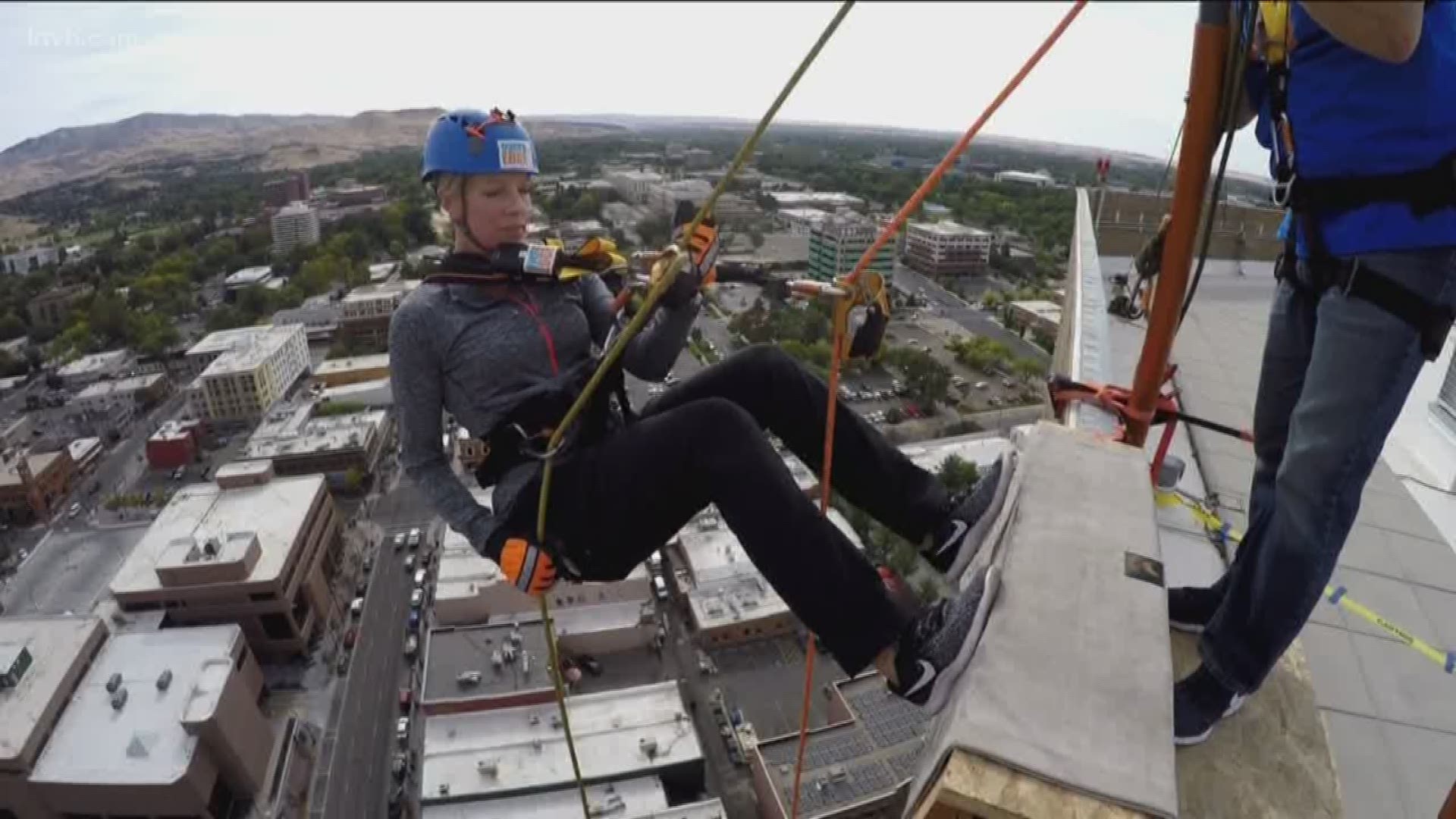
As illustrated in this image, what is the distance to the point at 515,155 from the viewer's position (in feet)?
7.70

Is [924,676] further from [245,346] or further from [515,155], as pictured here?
[245,346]

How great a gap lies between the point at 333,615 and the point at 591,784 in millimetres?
6546

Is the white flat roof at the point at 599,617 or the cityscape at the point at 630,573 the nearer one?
the cityscape at the point at 630,573

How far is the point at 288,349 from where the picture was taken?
21.5 metres

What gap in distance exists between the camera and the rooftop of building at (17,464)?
1473 centimetres

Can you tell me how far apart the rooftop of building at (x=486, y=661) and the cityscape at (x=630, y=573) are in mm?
65

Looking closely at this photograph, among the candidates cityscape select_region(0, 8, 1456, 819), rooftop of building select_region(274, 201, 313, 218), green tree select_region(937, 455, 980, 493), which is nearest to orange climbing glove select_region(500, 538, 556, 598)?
cityscape select_region(0, 8, 1456, 819)

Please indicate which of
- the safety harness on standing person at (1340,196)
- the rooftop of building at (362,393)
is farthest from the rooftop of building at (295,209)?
the safety harness on standing person at (1340,196)

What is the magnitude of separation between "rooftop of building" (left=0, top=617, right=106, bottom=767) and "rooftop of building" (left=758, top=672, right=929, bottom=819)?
8.26 meters

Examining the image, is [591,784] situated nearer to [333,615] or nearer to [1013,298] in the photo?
[333,615]

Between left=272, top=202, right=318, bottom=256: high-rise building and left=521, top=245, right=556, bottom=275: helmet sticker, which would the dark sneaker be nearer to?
left=521, top=245, right=556, bottom=275: helmet sticker

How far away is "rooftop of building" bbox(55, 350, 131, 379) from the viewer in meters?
21.1

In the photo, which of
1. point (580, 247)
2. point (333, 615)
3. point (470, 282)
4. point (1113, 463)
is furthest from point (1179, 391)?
point (333, 615)

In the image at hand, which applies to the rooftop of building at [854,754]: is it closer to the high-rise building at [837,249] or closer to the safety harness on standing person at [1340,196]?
the safety harness on standing person at [1340,196]
